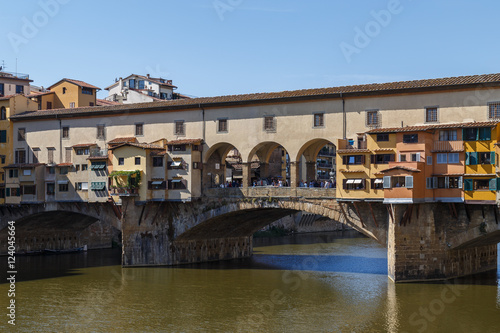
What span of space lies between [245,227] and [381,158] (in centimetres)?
2011

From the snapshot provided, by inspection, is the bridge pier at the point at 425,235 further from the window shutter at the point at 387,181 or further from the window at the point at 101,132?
the window at the point at 101,132

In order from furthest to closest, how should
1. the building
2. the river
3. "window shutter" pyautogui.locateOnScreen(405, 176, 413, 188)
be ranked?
the building → "window shutter" pyautogui.locateOnScreen(405, 176, 413, 188) → the river

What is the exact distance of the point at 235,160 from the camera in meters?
73.9

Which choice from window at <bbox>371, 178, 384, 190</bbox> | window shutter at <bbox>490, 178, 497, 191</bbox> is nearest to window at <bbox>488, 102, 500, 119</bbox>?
window shutter at <bbox>490, 178, 497, 191</bbox>

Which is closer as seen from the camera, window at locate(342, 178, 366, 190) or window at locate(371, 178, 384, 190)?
window at locate(371, 178, 384, 190)

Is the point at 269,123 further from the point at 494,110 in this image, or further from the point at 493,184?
the point at 493,184

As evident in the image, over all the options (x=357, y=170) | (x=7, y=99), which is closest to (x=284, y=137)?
(x=357, y=170)

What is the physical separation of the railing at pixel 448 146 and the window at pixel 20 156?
131 feet

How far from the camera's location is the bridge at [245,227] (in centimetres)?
4453

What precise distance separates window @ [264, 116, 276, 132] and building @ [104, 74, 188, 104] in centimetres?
3994

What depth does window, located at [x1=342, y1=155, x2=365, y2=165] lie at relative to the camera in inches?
1816

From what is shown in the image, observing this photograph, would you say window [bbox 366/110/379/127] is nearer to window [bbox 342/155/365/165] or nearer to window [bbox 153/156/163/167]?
window [bbox 342/155/365/165]

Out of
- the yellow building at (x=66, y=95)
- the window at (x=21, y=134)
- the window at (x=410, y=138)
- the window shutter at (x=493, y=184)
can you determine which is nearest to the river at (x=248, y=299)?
the window shutter at (x=493, y=184)

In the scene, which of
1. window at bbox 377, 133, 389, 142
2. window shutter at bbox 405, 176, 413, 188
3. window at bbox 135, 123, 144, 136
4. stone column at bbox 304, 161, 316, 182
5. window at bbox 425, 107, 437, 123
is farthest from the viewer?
window at bbox 135, 123, 144, 136
